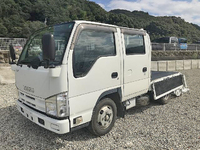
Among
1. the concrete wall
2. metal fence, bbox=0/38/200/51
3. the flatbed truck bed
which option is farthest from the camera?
the concrete wall

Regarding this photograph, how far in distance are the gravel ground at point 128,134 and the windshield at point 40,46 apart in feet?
4.91

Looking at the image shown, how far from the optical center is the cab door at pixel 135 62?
353 cm

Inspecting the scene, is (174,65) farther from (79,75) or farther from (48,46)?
(48,46)

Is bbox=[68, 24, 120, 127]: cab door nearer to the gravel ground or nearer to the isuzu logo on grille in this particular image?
the gravel ground

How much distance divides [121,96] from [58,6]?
6929 cm

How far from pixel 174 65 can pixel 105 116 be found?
1129 centimetres

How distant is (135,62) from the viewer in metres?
3.71

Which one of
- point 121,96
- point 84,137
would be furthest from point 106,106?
point 84,137

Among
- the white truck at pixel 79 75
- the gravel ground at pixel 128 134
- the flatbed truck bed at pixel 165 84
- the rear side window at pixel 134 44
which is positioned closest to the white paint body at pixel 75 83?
the white truck at pixel 79 75

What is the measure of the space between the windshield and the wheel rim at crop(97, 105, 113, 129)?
131cm

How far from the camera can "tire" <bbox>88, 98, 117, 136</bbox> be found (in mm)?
3004

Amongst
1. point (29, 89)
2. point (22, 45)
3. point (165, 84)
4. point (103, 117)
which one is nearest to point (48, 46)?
point (29, 89)

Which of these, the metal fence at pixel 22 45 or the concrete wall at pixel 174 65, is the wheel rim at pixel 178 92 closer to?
the concrete wall at pixel 174 65

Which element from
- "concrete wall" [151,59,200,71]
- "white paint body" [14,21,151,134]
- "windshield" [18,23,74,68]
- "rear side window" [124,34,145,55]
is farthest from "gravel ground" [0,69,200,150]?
"concrete wall" [151,59,200,71]
